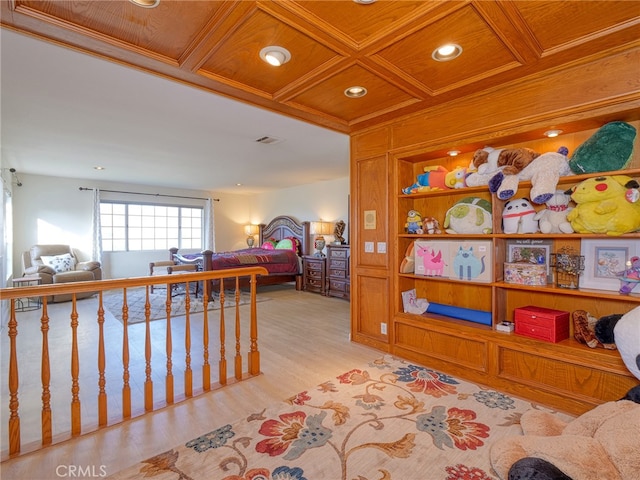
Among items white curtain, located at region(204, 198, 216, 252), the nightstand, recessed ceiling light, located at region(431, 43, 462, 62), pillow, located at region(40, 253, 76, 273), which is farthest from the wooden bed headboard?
recessed ceiling light, located at region(431, 43, 462, 62)

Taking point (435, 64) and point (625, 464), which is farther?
point (435, 64)

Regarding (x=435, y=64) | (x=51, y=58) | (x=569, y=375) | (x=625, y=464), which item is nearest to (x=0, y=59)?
(x=51, y=58)

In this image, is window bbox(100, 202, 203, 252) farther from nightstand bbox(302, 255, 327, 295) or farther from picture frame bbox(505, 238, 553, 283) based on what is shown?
picture frame bbox(505, 238, 553, 283)

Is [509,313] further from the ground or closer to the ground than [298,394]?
further from the ground

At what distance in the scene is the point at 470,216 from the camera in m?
2.60

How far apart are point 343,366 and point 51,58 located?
316 centimetres

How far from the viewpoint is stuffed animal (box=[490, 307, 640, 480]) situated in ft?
4.07

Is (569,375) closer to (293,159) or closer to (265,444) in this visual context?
(265,444)

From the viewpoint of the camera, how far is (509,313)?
2607 millimetres

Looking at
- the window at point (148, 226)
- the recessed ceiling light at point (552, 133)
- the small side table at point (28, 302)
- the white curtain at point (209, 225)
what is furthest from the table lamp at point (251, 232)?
the recessed ceiling light at point (552, 133)

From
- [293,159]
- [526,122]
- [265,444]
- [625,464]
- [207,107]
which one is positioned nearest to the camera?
[625,464]

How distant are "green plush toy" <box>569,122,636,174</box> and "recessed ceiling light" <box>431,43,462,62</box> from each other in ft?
3.30

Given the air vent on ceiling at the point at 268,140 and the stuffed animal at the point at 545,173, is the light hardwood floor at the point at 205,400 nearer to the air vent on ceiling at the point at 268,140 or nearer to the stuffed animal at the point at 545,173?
the stuffed animal at the point at 545,173

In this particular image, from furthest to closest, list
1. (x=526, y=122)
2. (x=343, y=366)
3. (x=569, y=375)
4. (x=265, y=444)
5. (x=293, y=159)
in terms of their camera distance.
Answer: (x=293, y=159) → (x=343, y=366) → (x=526, y=122) → (x=569, y=375) → (x=265, y=444)
